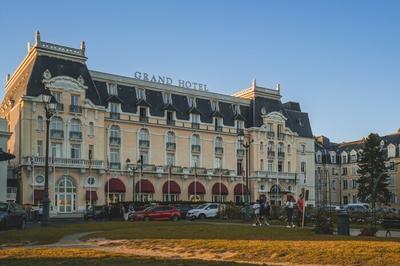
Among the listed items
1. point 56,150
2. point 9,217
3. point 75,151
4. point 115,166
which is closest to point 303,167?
point 115,166

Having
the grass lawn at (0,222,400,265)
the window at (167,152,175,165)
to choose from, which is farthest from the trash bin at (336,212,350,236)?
the window at (167,152,175,165)

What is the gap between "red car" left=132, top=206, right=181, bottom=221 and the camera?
1898 inches

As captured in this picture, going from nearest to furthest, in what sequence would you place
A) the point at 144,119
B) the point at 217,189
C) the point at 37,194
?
the point at 37,194
the point at 144,119
the point at 217,189

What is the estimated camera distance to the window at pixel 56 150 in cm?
6694

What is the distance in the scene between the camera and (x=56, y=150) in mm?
67438

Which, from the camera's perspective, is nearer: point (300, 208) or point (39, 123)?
point (300, 208)

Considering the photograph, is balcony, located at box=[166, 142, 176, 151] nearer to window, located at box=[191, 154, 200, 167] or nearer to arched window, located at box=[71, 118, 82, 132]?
window, located at box=[191, 154, 200, 167]

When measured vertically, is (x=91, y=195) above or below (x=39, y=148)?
below

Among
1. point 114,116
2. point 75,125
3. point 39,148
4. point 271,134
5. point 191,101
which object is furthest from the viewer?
point 271,134

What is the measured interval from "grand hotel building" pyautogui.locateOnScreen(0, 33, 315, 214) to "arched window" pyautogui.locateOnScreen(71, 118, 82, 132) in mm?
123

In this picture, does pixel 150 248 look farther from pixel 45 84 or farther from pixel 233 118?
pixel 233 118

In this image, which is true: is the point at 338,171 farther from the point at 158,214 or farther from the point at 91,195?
the point at 158,214

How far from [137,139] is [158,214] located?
2808 cm

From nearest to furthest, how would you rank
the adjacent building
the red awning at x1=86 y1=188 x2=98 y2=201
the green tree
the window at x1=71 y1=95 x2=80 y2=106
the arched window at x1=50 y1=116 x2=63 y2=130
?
the arched window at x1=50 y1=116 x2=63 y2=130
the red awning at x1=86 y1=188 x2=98 y2=201
the window at x1=71 y1=95 x2=80 y2=106
the green tree
the adjacent building
